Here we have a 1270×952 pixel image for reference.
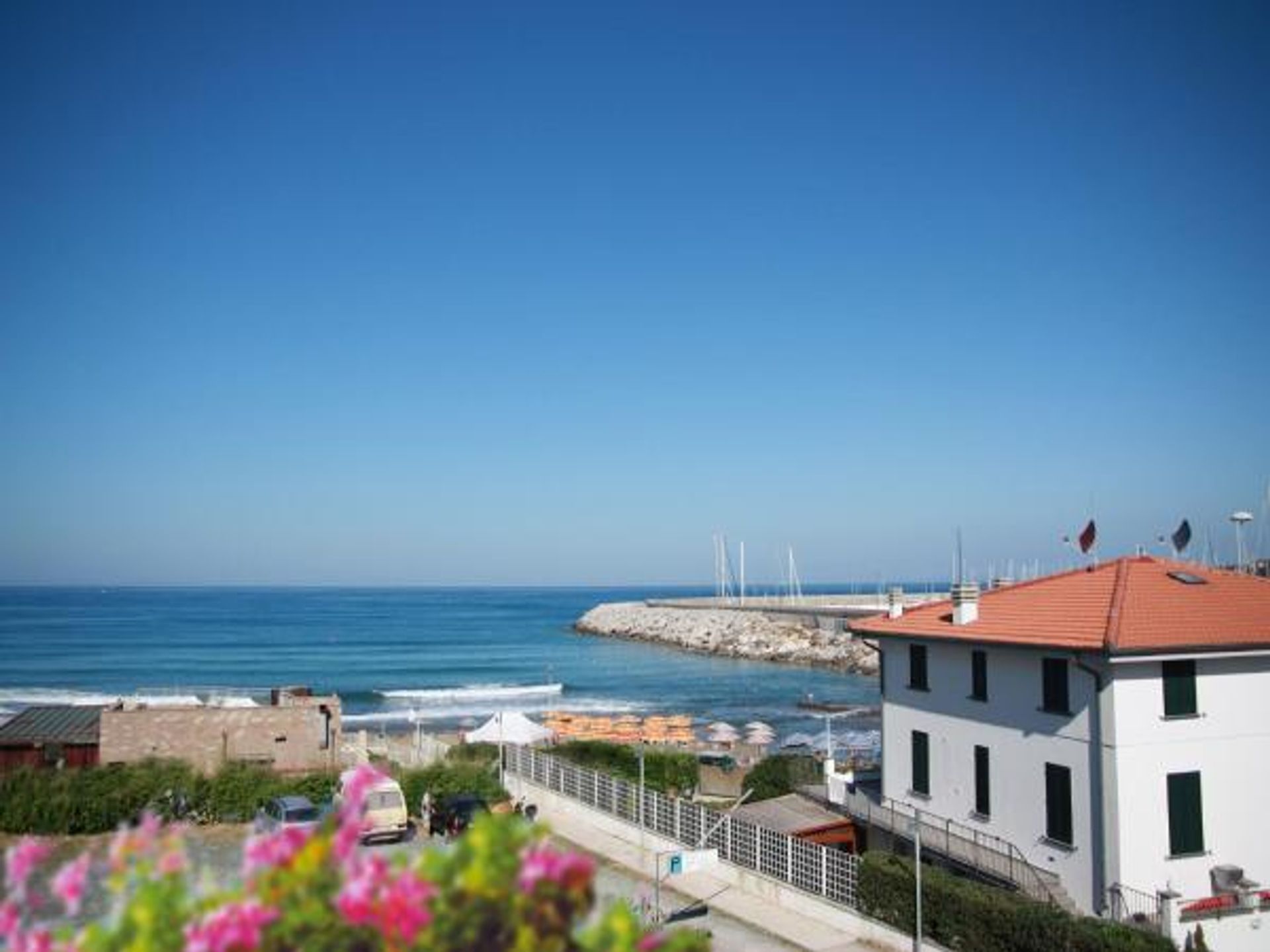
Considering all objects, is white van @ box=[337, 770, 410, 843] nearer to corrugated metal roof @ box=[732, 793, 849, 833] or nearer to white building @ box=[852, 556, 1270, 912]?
corrugated metal roof @ box=[732, 793, 849, 833]

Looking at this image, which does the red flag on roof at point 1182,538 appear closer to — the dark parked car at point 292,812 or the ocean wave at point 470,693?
the dark parked car at point 292,812

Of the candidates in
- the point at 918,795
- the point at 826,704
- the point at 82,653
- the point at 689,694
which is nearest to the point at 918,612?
the point at 918,795

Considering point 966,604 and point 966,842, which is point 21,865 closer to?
point 966,842

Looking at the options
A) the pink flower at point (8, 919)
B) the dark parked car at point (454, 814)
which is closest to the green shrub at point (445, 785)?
the dark parked car at point (454, 814)

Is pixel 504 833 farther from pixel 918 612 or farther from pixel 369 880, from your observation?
pixel 918 612

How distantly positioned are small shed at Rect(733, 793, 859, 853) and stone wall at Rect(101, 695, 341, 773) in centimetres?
1243

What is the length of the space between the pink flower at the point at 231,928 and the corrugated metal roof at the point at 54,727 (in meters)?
26.9

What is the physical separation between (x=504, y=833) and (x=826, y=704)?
63.6m

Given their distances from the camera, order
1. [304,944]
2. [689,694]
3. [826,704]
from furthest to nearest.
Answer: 1. [689,694]
2. [826,704]
3. [304,944]

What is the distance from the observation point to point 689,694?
240 ft

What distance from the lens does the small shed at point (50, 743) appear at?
27.6 metres

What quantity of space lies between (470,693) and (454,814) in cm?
5625

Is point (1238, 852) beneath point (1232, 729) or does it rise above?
beneath

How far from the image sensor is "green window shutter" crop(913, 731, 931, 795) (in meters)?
21.9
